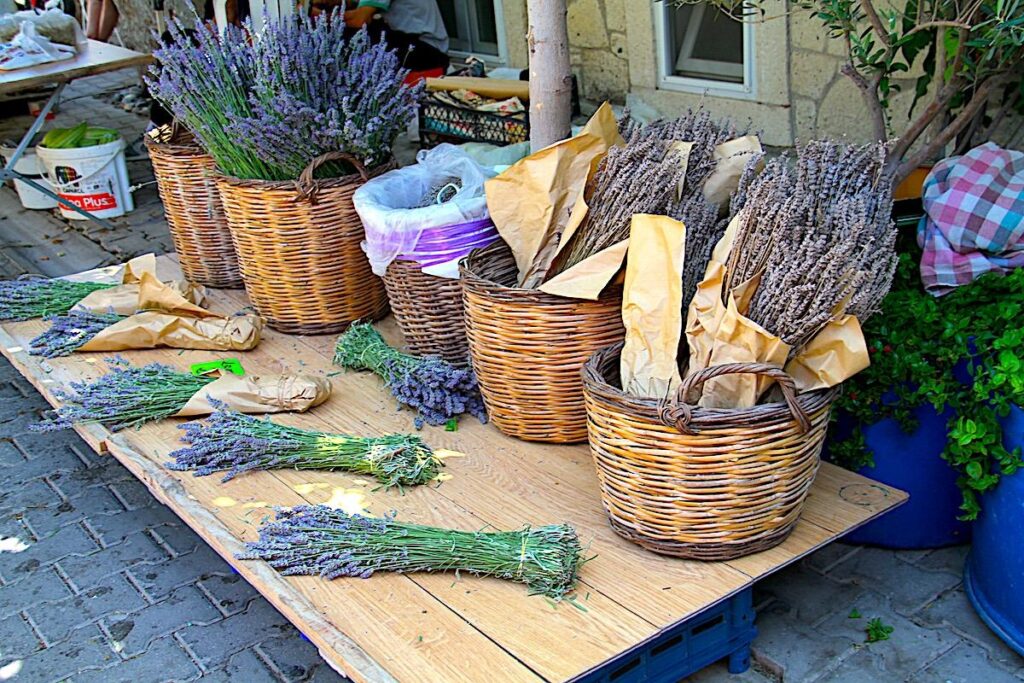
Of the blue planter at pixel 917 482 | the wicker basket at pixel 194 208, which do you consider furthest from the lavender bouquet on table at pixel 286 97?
the blue planter at pixel 917 482

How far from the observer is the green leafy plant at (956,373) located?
2426 millimetres

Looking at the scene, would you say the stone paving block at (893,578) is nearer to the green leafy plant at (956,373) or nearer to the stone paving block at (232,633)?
the green leafy plant at (956,373)

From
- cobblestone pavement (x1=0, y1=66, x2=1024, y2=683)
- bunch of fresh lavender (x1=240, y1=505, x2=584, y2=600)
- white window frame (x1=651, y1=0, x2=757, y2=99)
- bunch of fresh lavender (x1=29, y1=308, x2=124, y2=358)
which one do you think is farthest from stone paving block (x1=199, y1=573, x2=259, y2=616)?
white window frame (x1=651, y1=0, x2=757, y2=99)

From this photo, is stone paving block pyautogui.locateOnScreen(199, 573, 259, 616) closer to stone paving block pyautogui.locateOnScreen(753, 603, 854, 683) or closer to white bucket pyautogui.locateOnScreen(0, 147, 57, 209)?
stone paving block pyautogui.locateOnScreen(753, 603, 854, 683)

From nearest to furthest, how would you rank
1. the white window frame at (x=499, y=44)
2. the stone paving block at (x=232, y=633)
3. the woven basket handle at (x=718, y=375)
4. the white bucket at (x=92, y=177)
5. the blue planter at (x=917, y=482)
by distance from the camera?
the woven basket handle at (x=718, y=375)
the blue planter at (x=917, y=482)
the stone paving block at (x=232, y=633)
the white bucket at (x=92, y=177)
the white window frame at (x=499, y=44)

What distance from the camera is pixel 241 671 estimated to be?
2.78 metres

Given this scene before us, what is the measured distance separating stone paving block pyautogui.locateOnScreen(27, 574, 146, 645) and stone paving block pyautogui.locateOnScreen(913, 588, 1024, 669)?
2.11m

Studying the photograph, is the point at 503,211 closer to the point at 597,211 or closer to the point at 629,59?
the point at 597,211

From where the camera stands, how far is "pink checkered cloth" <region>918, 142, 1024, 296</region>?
271 centimetres

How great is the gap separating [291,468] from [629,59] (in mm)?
3684

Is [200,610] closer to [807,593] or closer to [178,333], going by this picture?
[178,333]

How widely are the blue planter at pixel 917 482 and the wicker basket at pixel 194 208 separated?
8.32 ft

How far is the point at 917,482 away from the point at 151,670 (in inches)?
80.0

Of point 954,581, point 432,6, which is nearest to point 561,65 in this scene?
point 954,581
